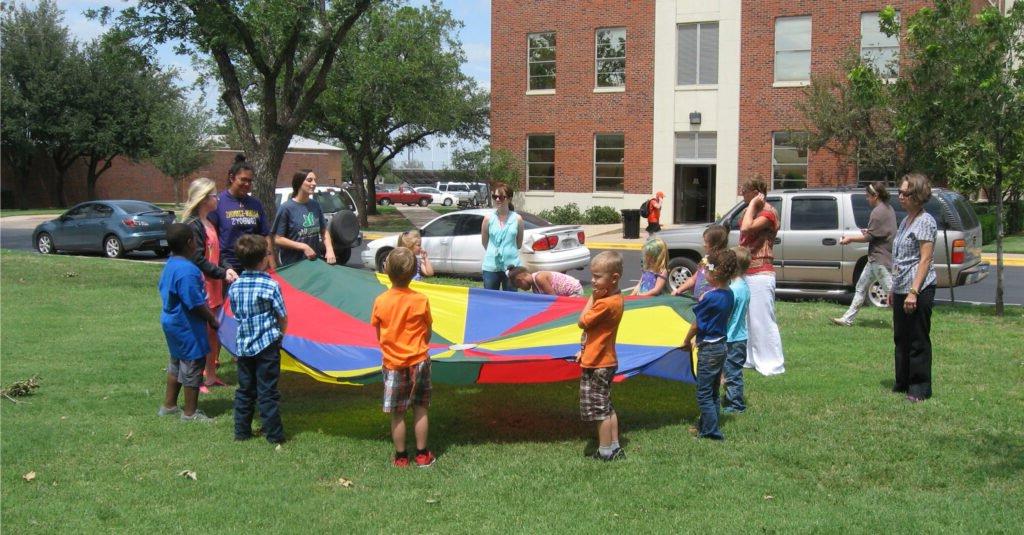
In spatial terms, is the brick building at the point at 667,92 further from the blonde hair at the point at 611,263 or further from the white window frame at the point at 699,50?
the blonde hair at the point at 611,263

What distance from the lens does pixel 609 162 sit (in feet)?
110

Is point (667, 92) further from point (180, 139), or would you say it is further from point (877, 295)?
point (180, 139)

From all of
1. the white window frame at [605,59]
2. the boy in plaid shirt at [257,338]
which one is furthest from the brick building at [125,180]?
the boy in plaid shirt at [257,338]

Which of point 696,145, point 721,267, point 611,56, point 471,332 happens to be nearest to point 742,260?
point 721,267

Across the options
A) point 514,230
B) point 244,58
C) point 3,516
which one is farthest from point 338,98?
point 3,516

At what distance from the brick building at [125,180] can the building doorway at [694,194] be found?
24.2 meters

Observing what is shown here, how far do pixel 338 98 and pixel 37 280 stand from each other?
17539 millimetres

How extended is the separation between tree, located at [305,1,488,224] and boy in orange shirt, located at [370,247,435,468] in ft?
86.0

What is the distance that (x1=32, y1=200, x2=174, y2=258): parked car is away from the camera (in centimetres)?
2223

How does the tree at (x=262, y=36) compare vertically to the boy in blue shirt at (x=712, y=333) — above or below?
above

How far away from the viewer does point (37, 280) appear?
16.2 metres

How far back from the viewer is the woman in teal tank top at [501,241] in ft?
31.3

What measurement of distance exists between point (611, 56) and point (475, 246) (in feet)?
58.1

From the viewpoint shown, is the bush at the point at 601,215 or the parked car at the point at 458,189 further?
the parked car at the point at 458,189
